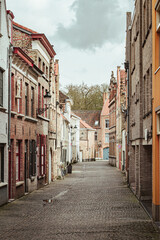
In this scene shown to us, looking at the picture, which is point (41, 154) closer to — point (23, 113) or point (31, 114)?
point (31, 114)

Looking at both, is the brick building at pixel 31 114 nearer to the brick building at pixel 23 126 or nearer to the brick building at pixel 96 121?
the brick building at pixel 23 126

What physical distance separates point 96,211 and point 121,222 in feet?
9.20

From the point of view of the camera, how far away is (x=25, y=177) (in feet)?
74.8

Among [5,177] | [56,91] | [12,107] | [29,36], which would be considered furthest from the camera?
[56,91]

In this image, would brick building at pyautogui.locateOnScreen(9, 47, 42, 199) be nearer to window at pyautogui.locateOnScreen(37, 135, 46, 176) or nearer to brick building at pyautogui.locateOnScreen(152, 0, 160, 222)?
window at pyautogui.locateOnScreen(37, 135, 46, 176)

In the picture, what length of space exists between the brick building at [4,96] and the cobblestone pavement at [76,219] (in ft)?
3.60

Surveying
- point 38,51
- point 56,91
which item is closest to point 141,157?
point 38,51

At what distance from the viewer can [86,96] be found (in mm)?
83562

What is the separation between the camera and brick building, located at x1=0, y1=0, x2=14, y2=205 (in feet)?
57.3

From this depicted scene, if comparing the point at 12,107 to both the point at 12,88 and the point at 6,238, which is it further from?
the point at 6,238

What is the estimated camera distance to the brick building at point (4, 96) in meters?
17.5

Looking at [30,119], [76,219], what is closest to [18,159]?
[30,119]

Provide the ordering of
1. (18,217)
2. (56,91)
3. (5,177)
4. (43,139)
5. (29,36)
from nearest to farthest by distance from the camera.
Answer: (18,217) < (5,177) < (29,36) < (43,139) < (56,91)

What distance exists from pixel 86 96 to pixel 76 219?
69.6m
